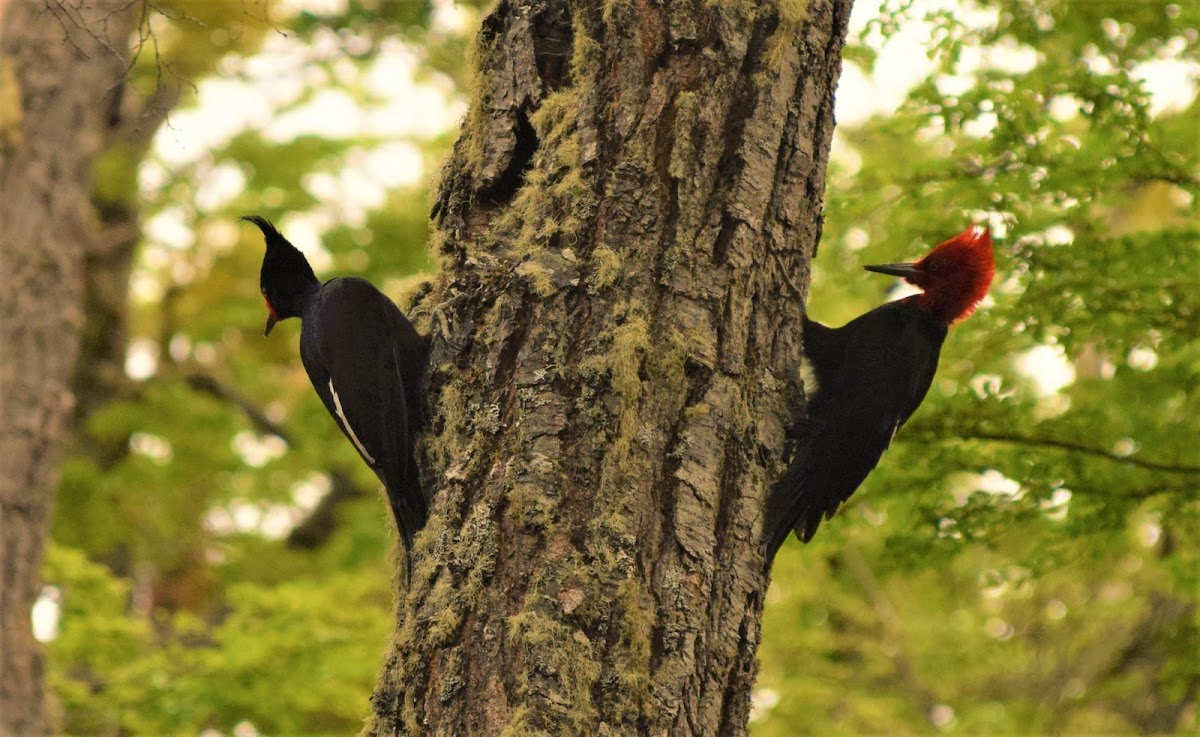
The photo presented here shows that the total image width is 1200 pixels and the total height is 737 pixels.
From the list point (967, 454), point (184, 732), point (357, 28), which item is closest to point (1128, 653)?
point (967, 454)

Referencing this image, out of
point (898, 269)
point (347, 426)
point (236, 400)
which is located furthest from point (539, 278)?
point (236, 400)

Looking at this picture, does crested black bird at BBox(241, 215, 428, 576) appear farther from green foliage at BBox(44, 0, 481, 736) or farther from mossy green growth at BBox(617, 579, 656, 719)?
green foliage at BBox(44, 0, 481, 736)

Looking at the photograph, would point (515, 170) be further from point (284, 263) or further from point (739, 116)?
point (284, 263)

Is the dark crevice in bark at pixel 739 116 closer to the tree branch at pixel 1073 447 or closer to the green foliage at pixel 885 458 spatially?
the green foliage at pixel 885 458

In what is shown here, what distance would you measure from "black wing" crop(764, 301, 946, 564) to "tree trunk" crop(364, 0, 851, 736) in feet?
1.24

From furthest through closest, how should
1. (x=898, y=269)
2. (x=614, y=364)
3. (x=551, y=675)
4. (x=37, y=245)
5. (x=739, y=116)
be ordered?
1. (x=37, y=245)
2. (x=898, y=269)
3. (x=739, y=116)
4. (x=614, y=364)
5. (x=551, y=675)

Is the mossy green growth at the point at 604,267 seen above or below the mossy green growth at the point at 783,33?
below

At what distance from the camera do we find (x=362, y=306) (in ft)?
10.5

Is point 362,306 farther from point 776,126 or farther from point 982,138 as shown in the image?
point 982,138

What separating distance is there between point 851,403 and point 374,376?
4.21ft

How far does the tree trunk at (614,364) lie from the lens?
2.22 meters

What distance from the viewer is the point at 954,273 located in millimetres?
3896

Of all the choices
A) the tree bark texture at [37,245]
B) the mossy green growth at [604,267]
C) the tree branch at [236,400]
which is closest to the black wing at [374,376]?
the mossy green growth at [604,267]

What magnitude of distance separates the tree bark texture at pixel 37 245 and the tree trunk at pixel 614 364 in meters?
4.49
